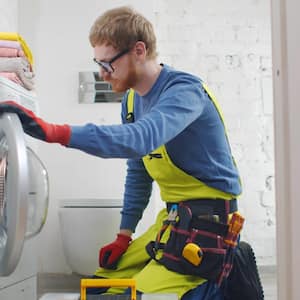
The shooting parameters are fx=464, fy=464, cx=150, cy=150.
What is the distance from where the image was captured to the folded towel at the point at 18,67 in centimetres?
175

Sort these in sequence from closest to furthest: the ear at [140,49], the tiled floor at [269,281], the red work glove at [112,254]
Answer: the ear at [140,49] → the red work glove at [112,254] → the tiled floor at [269,281]

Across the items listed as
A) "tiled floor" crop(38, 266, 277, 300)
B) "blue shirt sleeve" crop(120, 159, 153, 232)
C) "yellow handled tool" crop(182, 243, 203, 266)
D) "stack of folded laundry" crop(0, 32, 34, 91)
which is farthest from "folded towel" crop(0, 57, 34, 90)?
"tiled floor" crop(38, 266, 277, 300)

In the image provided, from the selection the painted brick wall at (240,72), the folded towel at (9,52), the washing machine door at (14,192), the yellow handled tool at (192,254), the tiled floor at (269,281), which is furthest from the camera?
the painted brick wall at (240,72)

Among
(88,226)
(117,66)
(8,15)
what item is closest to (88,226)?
(88,226)

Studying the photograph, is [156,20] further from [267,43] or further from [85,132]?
[85,132]

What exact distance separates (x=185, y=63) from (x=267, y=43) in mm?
580

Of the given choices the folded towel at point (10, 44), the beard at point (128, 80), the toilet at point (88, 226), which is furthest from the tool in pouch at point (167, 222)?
the folded towel at point (10, 44)

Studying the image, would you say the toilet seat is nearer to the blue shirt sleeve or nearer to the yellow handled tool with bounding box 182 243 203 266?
the blue shirt sleeve

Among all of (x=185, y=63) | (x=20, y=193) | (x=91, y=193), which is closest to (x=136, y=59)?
(x=20, y=193)

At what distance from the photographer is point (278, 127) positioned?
2.17 feet

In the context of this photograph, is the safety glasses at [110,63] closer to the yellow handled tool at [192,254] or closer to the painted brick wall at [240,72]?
the yellow handled tool at [192,254]

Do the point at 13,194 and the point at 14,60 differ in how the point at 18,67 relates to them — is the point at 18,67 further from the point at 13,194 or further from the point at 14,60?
the point at 13,194

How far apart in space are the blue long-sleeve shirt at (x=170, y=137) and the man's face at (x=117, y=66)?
94 mm

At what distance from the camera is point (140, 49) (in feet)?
4.86
